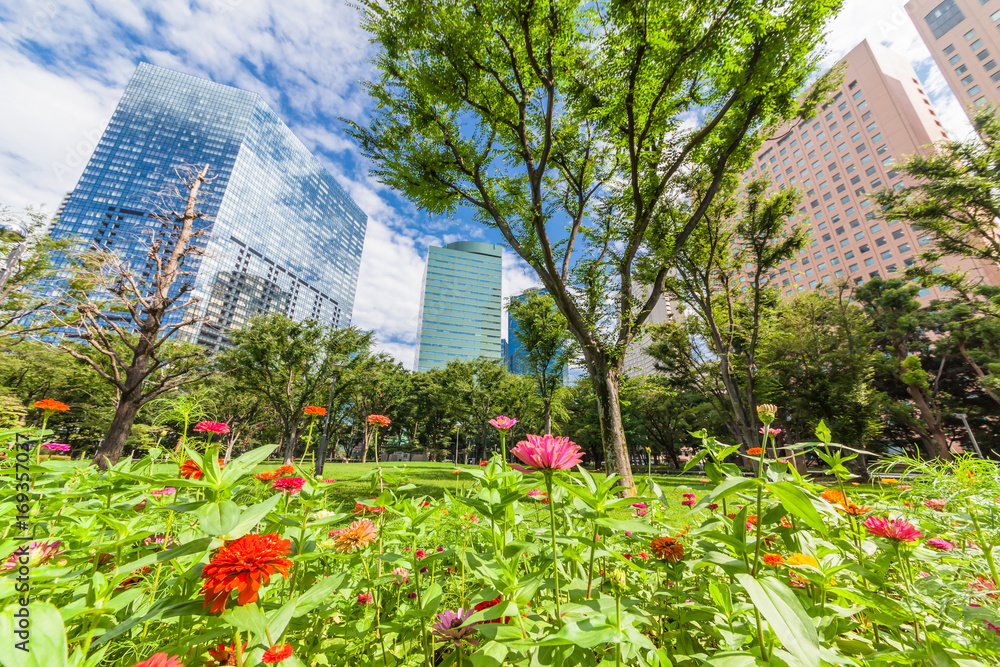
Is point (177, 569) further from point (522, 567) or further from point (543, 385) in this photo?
point (543, 385)

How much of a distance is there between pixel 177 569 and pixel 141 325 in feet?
26.3

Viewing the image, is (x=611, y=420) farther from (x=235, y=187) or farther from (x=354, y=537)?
(x=235, y=187)

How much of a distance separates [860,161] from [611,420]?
5749 centimetres

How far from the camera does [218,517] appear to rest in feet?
2.80

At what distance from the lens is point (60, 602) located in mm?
1187

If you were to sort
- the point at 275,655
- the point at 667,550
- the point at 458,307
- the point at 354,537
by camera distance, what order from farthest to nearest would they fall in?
1. the point at 458,307
2. the point at 354,537
3. the point at 667,550
4. the point at 275,655

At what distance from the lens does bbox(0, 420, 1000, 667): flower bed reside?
78 cm

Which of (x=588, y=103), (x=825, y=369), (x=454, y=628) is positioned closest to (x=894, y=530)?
(x=454, y=628)

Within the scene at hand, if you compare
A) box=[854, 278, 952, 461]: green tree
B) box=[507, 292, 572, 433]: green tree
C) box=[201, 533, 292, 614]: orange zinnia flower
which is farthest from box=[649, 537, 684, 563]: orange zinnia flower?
box=[854, 278, 952, 461]: green tree

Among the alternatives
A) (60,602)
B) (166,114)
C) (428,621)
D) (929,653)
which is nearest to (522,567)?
(428,621)

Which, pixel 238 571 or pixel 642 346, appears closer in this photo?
pixel 238 571

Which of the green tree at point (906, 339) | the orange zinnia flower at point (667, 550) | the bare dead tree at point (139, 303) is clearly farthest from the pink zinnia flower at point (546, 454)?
the green tree at point (906, 339)

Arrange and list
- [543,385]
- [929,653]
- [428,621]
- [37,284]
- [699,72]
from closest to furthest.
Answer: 1. [929,653]
2. [428,621]
3. [699,72]
4. [37,284]
5. [543,385]

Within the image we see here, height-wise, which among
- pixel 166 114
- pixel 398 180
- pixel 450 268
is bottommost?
pixel 398 180
